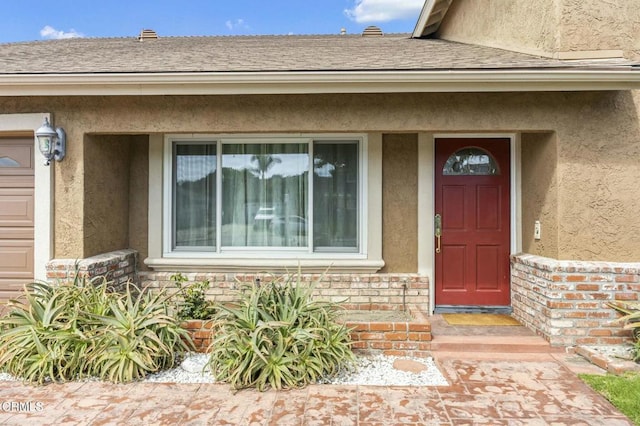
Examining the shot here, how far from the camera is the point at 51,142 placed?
4820 millimetres

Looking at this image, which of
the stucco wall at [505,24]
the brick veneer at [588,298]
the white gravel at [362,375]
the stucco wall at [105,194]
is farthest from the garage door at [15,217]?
the stucco wall at [505,24]

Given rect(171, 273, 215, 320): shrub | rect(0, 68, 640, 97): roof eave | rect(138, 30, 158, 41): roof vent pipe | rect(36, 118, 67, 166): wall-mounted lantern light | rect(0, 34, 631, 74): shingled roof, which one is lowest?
rect(171, 273, 215, 320): shrub

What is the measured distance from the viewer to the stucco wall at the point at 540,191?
4.69m

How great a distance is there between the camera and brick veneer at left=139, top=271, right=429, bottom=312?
18.2ft

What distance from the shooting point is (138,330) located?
4.03m

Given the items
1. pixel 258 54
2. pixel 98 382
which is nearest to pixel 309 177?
pixel 258 54

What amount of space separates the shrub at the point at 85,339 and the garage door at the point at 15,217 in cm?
121

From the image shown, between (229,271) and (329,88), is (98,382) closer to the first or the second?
(229,271)

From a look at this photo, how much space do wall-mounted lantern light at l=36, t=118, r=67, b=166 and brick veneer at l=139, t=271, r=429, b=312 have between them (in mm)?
2263

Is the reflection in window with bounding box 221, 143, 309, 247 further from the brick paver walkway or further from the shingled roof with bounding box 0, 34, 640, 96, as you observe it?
the brick paver walkway

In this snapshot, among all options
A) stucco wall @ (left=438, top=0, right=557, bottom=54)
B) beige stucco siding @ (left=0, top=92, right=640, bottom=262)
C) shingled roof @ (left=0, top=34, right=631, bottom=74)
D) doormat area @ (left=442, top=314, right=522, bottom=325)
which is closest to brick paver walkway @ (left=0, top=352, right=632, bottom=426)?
doormat area @ (left=442, top=314, right=522, bottom=325)

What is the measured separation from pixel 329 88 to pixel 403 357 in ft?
9.71

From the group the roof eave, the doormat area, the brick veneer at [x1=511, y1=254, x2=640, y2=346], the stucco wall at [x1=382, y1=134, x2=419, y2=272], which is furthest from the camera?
the stucco wall at [x1=382, y1=134, x2=419, y2=272]

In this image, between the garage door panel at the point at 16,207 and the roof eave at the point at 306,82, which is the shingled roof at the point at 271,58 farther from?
the garage door panel at the point at 16,207
